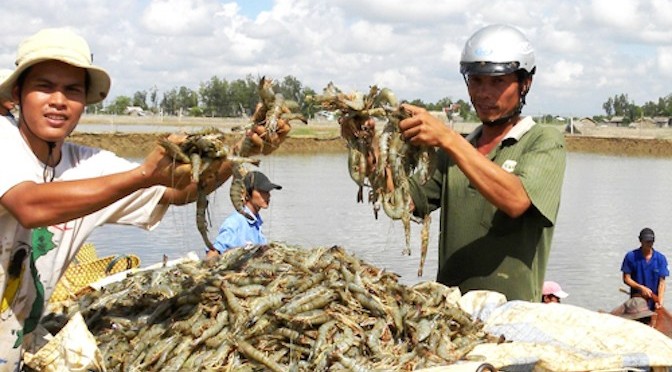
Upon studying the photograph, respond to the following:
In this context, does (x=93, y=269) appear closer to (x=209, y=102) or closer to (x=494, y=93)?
(x=494, y=93)

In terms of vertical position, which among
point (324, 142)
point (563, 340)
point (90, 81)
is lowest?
point (324, 142)

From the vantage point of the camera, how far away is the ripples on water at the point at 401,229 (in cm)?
Answer: 1867

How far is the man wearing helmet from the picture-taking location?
485cm

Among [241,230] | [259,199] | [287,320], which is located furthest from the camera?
[259,199]

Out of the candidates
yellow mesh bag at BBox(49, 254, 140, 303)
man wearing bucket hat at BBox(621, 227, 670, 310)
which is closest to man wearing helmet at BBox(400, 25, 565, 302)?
yellow mesh bag at BBox(49, 254, 140, 303)

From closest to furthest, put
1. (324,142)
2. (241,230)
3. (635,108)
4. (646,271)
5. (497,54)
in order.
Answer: (497,54) → (241,230) → (646,271) → (324,142) → (635,108)

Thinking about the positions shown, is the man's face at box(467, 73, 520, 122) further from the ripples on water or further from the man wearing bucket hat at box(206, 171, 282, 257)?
the ripples on water

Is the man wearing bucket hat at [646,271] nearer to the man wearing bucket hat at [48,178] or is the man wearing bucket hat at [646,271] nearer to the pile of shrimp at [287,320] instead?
the pile of shrimp at [287,320]

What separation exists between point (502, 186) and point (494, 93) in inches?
29.4

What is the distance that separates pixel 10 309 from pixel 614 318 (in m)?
3.20

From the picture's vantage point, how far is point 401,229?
66.3 ft

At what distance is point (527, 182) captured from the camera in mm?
4859

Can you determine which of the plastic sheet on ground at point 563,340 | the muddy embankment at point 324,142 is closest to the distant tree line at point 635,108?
the muddy embankment at point 324,142

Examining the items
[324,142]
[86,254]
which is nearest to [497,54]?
[86,254]
